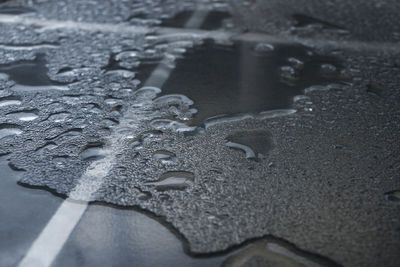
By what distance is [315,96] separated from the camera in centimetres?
326

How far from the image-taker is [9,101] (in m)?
3.13

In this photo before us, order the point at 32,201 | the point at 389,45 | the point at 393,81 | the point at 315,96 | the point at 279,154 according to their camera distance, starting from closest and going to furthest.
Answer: the point at 32,201 → the point at 279,154 → the point at 315,96 → the point at 393,81 → the point at 389,45

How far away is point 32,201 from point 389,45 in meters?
3.28

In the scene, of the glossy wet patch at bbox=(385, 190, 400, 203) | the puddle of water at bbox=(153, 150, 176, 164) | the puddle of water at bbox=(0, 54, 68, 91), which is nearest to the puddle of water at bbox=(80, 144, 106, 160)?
the puddle of water at bbox=(153, 150, 176, 164)

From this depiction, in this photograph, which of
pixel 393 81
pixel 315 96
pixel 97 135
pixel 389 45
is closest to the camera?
pixel 97 135

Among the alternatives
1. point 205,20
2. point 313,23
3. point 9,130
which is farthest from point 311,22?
point 9,130

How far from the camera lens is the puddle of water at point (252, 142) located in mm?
2602

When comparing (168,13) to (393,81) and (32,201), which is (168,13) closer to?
(393,81)

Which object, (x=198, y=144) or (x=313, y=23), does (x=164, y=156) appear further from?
(x=313, y=23)

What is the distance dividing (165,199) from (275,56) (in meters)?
2.05

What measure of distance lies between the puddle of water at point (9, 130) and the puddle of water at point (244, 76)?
3.21 feet

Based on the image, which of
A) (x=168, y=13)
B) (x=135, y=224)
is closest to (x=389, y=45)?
(x=168, y=13)

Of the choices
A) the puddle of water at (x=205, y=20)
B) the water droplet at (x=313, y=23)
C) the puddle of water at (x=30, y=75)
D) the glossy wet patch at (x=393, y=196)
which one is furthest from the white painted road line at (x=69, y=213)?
the water droplet at (x=313, y=23)

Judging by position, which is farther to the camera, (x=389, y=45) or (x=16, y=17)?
(x=16, y=17)
